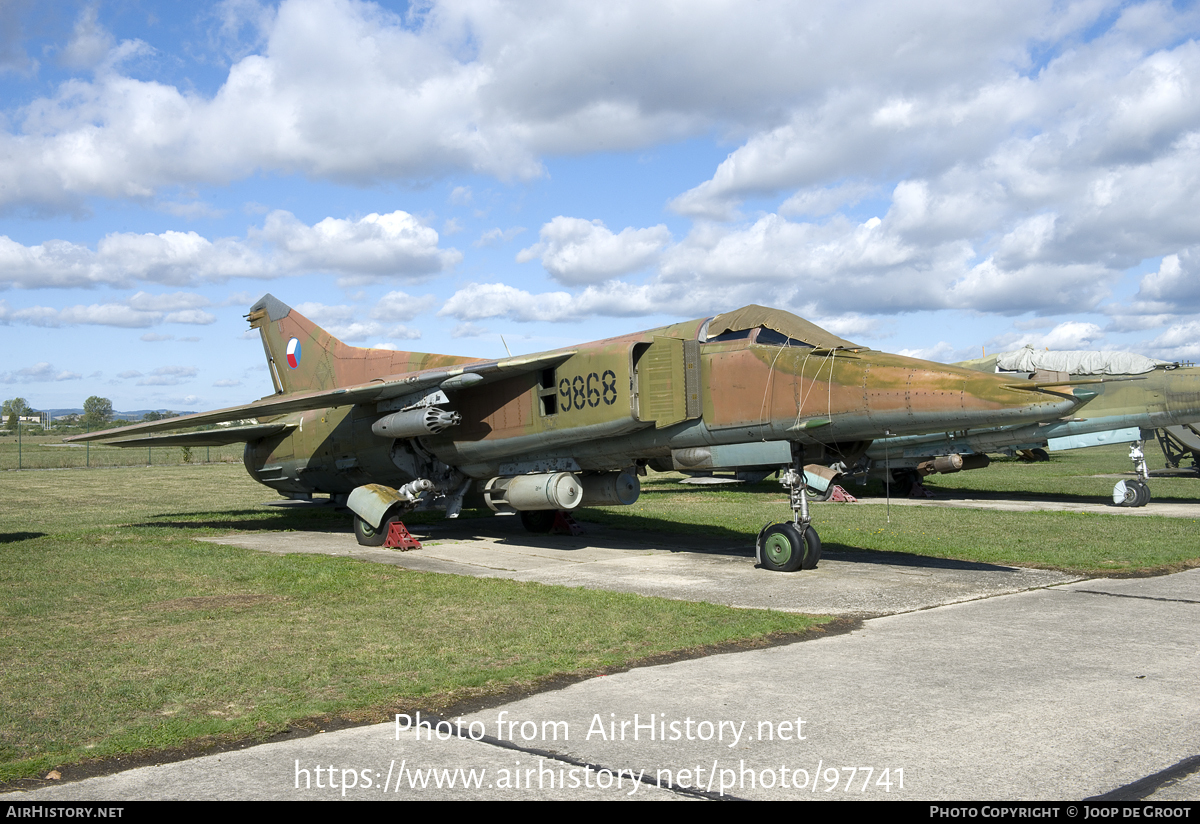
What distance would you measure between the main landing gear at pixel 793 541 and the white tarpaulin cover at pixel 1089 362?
10628 millimetres

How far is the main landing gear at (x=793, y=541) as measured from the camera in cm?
1073

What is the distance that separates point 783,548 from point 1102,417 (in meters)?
12.6

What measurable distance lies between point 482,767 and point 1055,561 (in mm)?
9208

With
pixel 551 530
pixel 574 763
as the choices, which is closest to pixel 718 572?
pixel 551 530

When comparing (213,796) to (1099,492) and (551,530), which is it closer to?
(551,530)

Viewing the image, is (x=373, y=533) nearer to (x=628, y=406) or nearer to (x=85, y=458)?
(x=628, y=406)

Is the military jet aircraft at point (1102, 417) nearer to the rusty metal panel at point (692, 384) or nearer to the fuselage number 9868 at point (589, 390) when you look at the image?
the rusty metal panel at point (692, 384)

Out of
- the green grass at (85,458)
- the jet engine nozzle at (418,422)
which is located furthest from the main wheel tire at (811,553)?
the green grass at (85,458)

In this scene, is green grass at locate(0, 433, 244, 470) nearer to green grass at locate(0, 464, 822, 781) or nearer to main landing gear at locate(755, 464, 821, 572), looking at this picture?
green grass at locate(0, 464, 822, 781)

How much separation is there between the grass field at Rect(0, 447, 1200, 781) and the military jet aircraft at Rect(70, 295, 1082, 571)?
181cm

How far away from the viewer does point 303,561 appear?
1184cm

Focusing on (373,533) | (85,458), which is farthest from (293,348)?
(85,458)

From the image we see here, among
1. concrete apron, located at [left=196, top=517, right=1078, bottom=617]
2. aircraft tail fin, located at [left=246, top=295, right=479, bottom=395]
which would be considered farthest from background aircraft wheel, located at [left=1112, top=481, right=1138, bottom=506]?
aircraft tail fin, located at [left=246, top=295, right=479, bottom=395]

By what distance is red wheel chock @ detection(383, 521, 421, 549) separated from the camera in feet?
44.1
